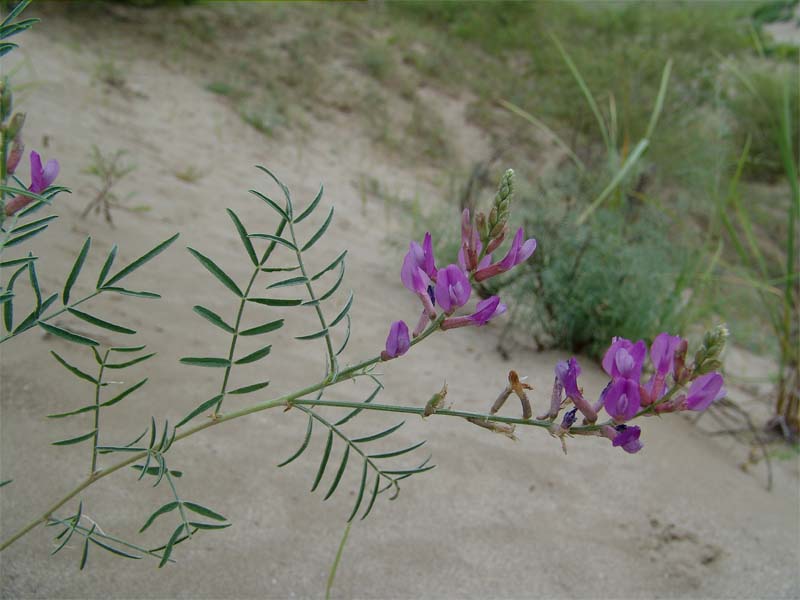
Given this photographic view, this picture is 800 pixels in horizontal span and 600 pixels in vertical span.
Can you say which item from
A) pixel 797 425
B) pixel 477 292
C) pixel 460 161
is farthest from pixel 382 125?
pixel 797 425

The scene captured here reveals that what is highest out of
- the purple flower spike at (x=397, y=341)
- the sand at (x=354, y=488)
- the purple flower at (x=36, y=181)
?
the purple flower at (x=36, y=181)

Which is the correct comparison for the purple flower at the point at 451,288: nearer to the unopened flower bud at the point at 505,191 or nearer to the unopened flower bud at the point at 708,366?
the unopened flower bud at the point at 505,191

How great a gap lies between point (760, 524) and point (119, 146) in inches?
138

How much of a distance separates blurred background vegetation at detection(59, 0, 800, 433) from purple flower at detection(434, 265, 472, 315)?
2.49 metres

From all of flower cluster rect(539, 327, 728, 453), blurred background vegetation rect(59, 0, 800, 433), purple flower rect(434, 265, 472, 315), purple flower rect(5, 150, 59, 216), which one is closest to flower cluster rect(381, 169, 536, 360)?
purple flower rect(434, 265, 472, 315)

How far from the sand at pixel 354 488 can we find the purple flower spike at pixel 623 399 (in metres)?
0.82

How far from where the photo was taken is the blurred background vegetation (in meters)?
4.32

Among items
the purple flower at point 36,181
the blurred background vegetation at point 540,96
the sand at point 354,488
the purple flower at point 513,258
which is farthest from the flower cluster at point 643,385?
the blurred background vegetation at point 540,96

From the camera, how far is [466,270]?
0.78 m

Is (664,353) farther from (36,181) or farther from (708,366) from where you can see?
(36,181)

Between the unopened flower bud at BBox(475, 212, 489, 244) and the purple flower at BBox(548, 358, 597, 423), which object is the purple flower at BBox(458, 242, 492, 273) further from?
the purple flower at BBox(548, 358, 597, 423)

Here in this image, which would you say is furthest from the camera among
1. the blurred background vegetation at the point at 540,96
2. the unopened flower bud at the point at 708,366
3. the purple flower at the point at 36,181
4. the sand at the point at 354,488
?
the blurred background vegetation at the point at 540,96

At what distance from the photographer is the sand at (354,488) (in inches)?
54.1

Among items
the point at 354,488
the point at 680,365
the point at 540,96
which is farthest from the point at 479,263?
the point at 540,96
